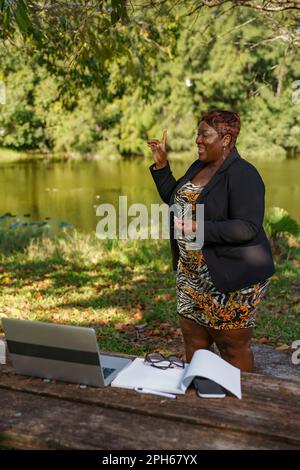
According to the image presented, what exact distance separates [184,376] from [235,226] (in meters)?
A: 1.17

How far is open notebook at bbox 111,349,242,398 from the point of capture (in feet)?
8.79

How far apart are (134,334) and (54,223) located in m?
16.2

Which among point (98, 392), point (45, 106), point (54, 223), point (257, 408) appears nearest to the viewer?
point (257, 408)

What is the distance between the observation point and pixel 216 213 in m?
3.72

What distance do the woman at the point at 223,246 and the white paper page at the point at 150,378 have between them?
0.94 m

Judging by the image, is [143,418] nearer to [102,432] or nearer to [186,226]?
[102,432]

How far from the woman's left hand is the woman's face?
1.58 feet

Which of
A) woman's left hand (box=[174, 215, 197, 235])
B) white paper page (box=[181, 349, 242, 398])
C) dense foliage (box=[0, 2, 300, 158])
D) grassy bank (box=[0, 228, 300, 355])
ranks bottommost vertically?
grassy bank (box=[0, 228, 300, 355])

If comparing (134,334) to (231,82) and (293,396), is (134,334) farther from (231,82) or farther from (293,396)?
(231,82)

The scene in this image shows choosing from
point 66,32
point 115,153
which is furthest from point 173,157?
point 66,32

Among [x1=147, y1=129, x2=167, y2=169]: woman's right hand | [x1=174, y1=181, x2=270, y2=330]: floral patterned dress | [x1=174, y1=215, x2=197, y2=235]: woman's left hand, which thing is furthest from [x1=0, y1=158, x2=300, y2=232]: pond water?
[x1=174, y1=215, x2=197, y2=235]: woman's left hand

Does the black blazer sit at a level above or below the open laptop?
above

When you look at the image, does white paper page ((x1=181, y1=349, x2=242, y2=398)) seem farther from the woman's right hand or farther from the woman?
the woman's right hand

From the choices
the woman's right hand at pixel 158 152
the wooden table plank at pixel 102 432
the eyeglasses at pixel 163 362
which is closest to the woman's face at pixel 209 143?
the woman's right hand at pixel 158 152
